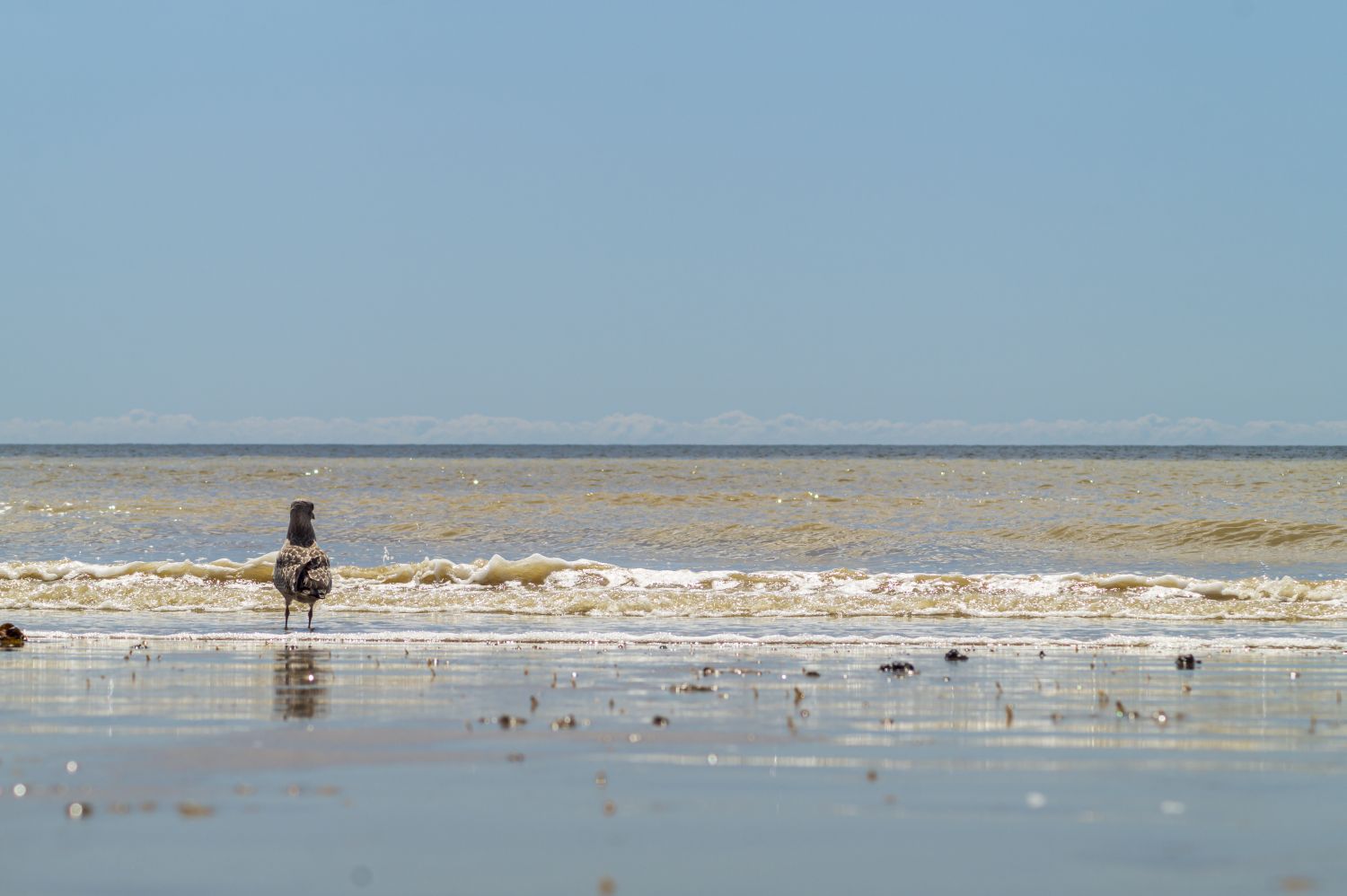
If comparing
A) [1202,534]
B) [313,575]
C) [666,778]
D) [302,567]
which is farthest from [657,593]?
[1202,534]

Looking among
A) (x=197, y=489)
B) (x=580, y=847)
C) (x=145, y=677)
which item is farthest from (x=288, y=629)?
(x=197, y=489)

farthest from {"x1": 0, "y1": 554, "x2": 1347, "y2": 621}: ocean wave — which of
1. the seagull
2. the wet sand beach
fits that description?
the wet sand beach

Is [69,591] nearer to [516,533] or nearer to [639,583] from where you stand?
[639,583]

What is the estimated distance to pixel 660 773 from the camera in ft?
23.6

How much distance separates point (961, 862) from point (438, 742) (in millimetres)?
3564

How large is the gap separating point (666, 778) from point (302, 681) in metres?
4.74

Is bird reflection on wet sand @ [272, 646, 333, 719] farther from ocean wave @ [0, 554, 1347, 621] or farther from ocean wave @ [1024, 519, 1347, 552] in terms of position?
ocean wave @ [1024, 519, 1347, 552]

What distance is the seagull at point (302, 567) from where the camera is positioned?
15938mm

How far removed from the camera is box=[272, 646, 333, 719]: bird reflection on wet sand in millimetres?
9297

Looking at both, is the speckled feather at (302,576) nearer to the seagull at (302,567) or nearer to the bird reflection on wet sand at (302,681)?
the seagull at (302,567)

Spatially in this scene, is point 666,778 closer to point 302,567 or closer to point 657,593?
point 302,567

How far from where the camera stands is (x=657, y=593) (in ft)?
64.3

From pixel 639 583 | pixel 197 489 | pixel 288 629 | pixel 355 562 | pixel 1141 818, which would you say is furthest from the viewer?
pixel 197 489

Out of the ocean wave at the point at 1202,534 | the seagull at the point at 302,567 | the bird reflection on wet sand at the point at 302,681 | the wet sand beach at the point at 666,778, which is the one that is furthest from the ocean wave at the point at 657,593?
the wet sand beach at the point at 666,778
